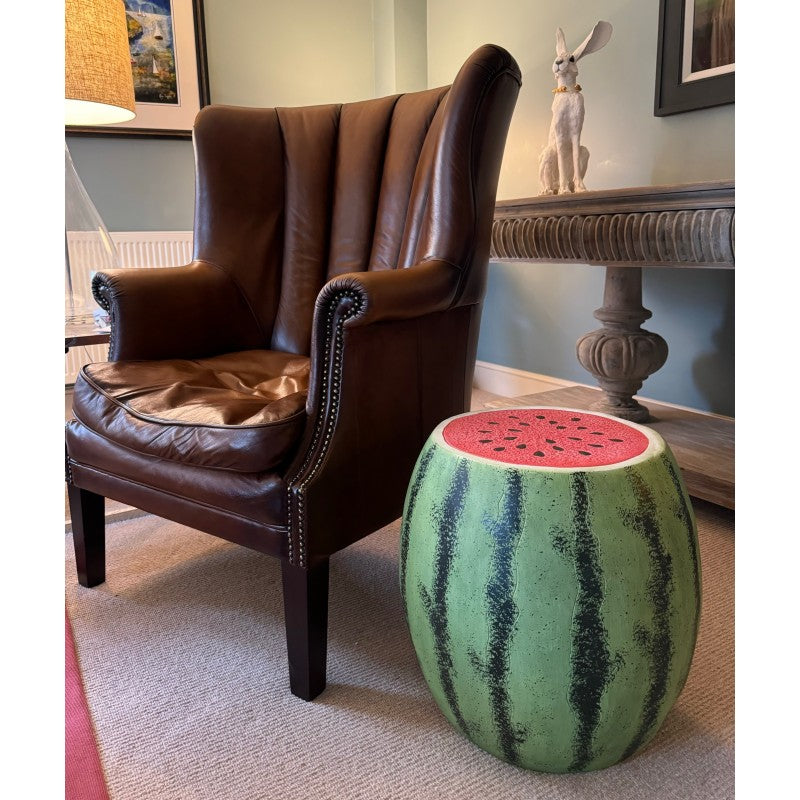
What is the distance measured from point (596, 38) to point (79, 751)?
7.44 feet

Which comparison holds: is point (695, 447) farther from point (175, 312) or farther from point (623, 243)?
point (175, 312)

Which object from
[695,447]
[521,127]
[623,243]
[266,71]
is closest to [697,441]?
[695,447]

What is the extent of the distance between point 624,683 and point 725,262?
41.6 inches

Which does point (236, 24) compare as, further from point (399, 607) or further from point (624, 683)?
point (624, 683)

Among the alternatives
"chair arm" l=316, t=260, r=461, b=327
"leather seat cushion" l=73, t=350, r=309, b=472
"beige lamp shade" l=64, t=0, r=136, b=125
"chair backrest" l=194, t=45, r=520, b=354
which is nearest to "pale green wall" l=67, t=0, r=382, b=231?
"beige lamp shade" l=64, t=0, r=136, b=125

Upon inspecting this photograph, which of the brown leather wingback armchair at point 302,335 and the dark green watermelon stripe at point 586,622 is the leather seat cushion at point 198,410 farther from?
the dark green watermelon stripe at point 586,622

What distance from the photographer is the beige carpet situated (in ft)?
3.21

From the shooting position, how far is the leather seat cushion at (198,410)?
3.72 feet

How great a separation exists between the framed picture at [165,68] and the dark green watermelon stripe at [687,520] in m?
3.02

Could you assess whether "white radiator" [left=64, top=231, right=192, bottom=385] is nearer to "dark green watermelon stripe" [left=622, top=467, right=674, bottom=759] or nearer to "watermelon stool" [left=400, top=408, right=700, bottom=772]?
"watermelon stool" [left=400, top=408, right=700, bottom=772]

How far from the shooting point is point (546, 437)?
0.97 metres

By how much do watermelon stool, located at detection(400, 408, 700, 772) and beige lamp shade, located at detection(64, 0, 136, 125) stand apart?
168 centimetres

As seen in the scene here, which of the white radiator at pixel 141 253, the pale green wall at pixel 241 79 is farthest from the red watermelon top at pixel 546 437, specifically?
the pale green wall at pixel 241 79
